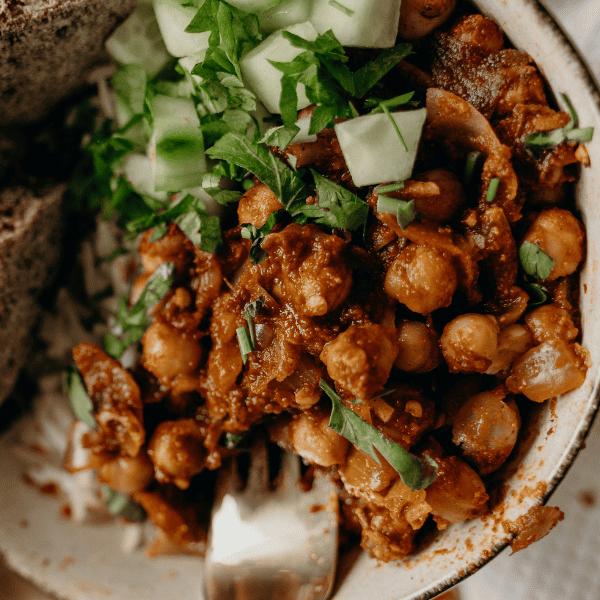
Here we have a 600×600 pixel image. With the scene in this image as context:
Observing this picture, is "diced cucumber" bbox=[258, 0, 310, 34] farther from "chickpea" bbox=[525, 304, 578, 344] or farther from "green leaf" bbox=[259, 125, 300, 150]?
"chickpea" bbox=[525, 304, 578, 344]

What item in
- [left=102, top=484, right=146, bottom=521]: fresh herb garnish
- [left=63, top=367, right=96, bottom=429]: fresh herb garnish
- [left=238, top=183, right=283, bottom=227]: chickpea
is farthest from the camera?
[left=102, top=484, right=146, bottom=521]: fresh herb garnish

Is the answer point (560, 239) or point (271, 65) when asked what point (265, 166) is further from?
point (560, 239)

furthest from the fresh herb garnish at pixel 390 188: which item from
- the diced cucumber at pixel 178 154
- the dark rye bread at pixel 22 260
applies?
the dark rye bread at pixel 22 260

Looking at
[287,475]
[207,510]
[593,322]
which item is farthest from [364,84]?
[207,510]

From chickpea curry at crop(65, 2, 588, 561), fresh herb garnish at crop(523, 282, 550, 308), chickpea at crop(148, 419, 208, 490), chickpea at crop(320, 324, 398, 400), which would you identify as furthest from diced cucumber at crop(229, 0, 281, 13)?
chickpea at crop(148, 419, 208, 490)

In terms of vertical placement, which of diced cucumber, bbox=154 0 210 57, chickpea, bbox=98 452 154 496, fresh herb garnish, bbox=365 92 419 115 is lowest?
chickpea, bbox=98 452 154 496

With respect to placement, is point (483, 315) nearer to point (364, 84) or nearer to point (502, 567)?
point (364, 84)
